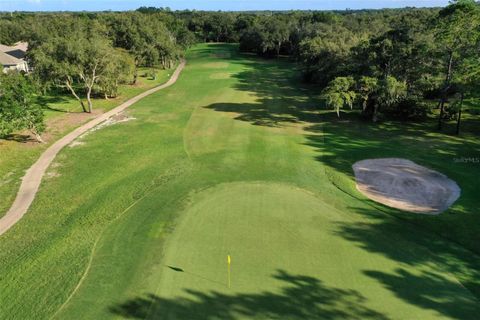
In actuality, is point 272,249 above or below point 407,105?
below

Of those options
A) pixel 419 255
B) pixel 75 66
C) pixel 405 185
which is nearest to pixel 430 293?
pixel 419 255

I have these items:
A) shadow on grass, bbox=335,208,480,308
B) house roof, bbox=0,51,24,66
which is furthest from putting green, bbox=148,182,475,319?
house roof, bbox=0,51,24,66

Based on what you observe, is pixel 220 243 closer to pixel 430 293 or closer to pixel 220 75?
pixel 430 293

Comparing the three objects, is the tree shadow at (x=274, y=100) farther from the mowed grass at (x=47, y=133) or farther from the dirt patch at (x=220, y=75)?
the mowed grass at (x=47, y=133)

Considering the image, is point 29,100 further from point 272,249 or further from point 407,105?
point 407,105

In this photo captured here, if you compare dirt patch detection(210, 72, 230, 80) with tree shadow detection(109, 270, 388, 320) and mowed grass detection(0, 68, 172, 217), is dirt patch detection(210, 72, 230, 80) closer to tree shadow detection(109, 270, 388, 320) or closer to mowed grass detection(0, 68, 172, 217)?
mowed grass detection(0, 68, 172, 217)

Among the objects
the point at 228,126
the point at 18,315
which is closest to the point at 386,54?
the point at 228,126
